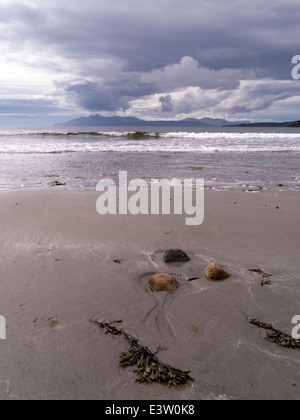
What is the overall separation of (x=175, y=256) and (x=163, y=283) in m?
0.75

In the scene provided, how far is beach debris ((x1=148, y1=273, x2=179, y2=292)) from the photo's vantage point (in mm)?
3416

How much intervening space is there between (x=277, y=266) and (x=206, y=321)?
1.63 meters

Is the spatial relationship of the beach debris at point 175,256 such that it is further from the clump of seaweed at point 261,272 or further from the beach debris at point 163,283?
the clump of seaweed at point 261,272

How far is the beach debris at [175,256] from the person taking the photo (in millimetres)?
4113

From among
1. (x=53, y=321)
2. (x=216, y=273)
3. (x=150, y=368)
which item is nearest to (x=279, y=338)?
(x=216, y=273)

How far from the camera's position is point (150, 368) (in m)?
2.29

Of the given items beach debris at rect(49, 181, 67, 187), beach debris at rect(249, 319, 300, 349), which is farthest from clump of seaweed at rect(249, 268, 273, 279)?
beach debris at rect(49, 181, 67, 187)

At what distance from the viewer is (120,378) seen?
223cm

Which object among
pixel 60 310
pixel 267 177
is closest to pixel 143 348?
pixel 60 310

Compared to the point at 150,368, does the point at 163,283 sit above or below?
above

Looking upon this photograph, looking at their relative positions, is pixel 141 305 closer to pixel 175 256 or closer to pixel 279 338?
pixel 175 256

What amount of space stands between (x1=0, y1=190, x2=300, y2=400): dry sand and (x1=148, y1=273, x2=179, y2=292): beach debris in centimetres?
9

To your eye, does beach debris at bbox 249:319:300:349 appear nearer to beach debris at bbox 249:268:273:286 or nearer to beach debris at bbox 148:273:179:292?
beach debris at bbox 249:268:273:286
